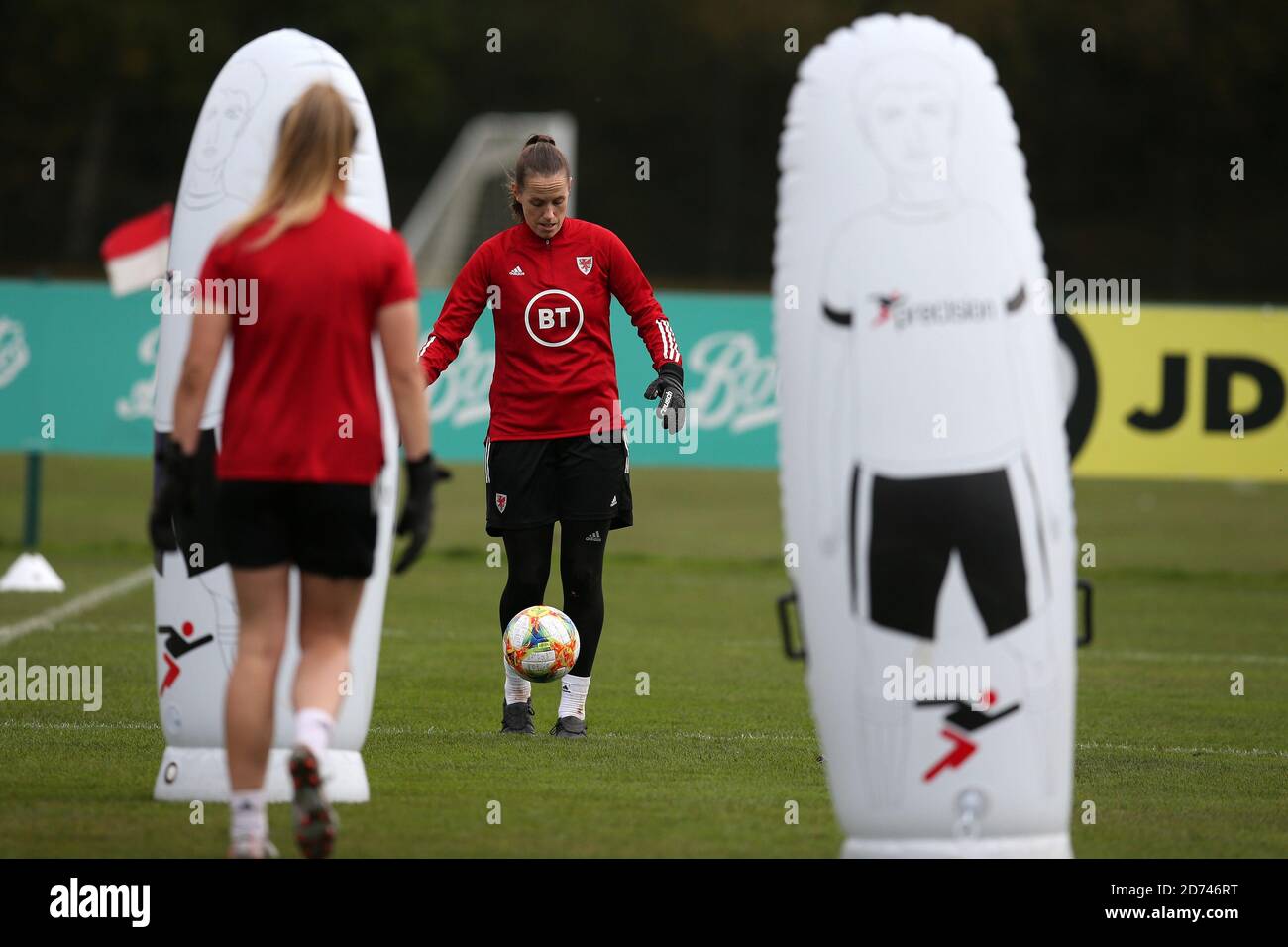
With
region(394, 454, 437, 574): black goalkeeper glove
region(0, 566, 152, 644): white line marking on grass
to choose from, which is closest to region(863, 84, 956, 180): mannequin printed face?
region(394, 454, 437, 574): black goalkeeper glove

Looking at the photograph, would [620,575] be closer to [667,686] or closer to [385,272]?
[667,686]

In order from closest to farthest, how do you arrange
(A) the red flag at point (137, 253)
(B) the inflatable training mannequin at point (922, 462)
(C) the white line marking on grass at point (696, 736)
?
(B) the inflatable training mannequin at point (922, 462) < (C) the white line marking on grass at point (696, 736) < (A) the red flag at point (137, 253)

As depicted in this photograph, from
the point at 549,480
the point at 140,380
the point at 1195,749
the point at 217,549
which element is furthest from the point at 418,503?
the point at 140,380

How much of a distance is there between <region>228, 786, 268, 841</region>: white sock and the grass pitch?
13.1 inches

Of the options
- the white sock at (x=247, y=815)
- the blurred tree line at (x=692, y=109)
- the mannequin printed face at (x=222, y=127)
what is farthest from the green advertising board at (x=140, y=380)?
the blurred tree line at (x=692, y=109)

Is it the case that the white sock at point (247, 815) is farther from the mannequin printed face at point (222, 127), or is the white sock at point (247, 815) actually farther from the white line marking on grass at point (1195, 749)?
the white line marking on grass at point (1195, 749)

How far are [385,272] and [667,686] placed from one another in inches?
177

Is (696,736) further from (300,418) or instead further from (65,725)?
(300,418)

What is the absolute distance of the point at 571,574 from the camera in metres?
7.89

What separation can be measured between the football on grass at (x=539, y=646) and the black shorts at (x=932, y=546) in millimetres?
2805

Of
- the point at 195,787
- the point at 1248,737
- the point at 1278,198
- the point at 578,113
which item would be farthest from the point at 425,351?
the point at 578,113

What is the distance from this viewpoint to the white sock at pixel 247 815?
5133 millimetres

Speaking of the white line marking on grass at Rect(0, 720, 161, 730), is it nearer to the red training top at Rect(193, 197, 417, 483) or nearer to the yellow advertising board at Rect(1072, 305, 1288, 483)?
the red training top at Rect(193, 197, 417, 483)

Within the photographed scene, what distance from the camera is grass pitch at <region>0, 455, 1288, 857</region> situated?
5891 millimetres
